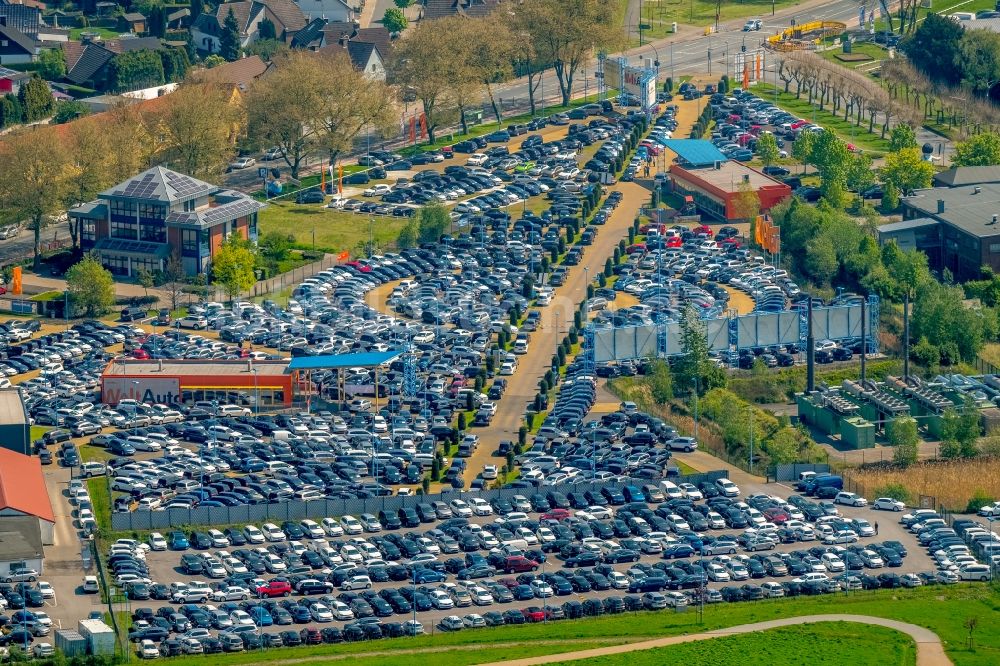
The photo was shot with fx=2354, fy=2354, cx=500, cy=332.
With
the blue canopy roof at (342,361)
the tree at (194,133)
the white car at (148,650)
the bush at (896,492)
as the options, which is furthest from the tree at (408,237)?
the white car at (148,650)

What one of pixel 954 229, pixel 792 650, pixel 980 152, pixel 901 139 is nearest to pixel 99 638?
pixel 792 650

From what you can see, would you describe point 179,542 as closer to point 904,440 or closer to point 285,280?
point 904,440

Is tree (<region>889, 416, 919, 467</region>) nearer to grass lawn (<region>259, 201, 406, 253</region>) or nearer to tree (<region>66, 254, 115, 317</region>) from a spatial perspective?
grass lawn (<region>259, 201, 406, 253</region>)

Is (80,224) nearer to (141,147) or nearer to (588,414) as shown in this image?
(141,147)

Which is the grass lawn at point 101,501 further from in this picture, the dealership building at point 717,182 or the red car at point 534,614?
the dealership building at point 717,182

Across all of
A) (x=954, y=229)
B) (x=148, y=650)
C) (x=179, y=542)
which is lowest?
(x=148, y=650)

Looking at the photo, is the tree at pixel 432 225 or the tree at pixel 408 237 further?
the tree at pixel 432 225
